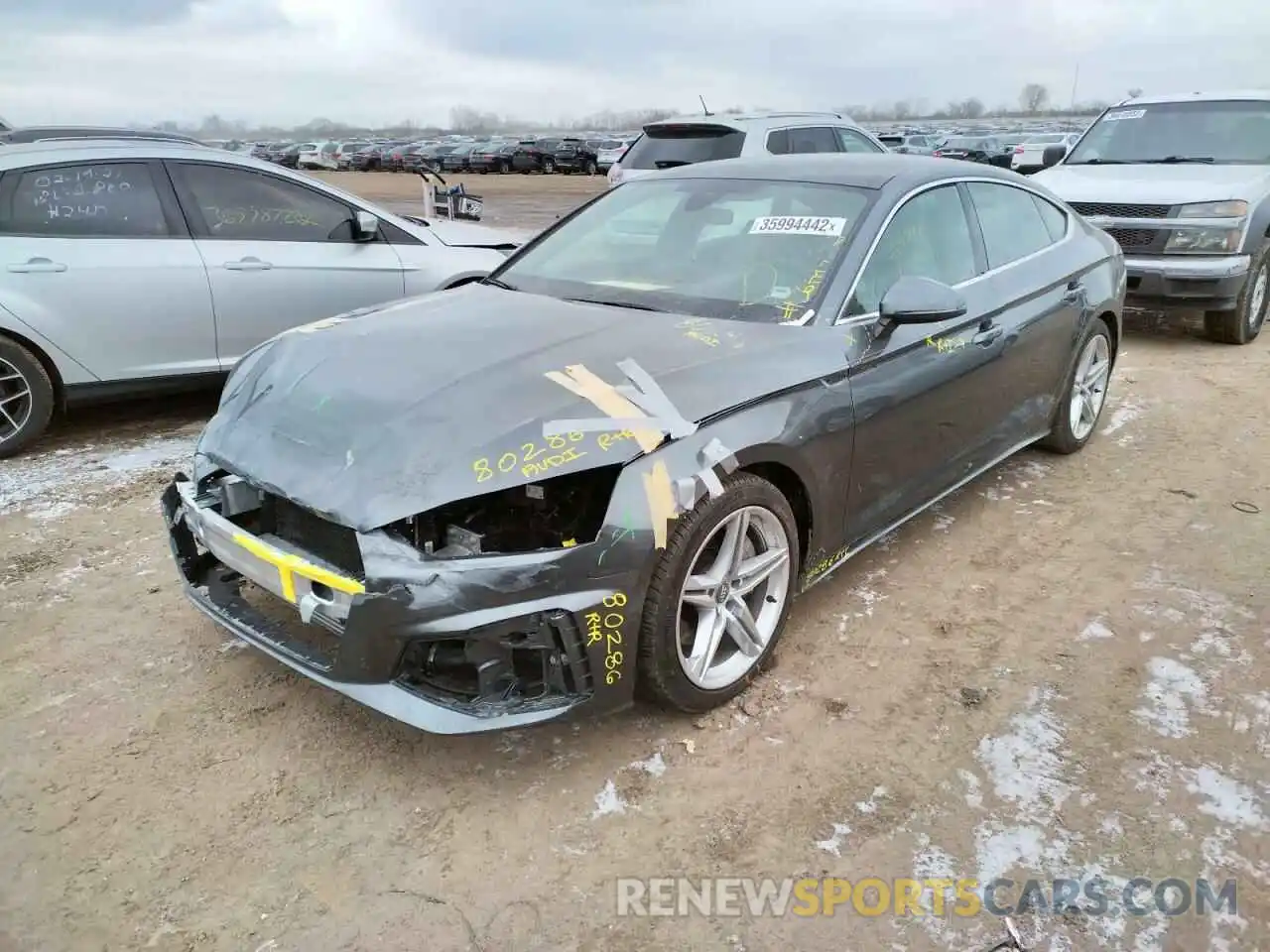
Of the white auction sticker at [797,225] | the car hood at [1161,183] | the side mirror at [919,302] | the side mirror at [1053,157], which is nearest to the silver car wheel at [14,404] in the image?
the white auction sticker at [797,225]

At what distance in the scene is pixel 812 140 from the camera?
Result: 8.93 m

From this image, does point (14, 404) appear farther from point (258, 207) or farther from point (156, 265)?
point (258, 207)

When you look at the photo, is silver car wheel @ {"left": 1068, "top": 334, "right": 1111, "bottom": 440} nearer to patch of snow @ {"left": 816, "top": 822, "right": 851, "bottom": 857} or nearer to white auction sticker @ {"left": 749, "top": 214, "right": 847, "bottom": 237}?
white auction sticker @ {"left": 749, "top": 214, "right": 847, "bottom": 237}

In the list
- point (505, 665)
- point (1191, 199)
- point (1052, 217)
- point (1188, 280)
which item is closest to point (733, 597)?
point (505, 665)

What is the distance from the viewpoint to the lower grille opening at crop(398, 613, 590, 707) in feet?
7.86

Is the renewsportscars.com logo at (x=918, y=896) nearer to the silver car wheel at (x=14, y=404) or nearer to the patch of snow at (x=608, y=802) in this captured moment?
the patch of snow at (x=608, y=802)

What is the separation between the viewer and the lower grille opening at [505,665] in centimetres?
240

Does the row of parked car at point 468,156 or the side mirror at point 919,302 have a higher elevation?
the row of parked car at point 468,156

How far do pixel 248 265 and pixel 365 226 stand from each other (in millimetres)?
735

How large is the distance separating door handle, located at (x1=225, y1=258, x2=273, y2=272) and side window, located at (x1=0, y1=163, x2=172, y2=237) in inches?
14.6

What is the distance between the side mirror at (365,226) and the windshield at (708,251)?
81.9 inches

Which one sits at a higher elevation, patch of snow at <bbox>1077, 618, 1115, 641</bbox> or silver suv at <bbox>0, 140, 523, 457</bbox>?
silver suv at <bbox>0, 140, 523, 457</bbox>

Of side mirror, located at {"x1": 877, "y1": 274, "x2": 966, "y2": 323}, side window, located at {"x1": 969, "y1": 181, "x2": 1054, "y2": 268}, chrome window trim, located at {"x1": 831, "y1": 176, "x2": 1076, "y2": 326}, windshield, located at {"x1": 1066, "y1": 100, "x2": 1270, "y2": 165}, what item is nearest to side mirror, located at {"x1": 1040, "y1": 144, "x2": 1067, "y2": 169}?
windshield, located at {"x1": 1066, "y1": 100, "x2": 1270, "y2": 165}

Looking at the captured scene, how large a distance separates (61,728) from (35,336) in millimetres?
2870
